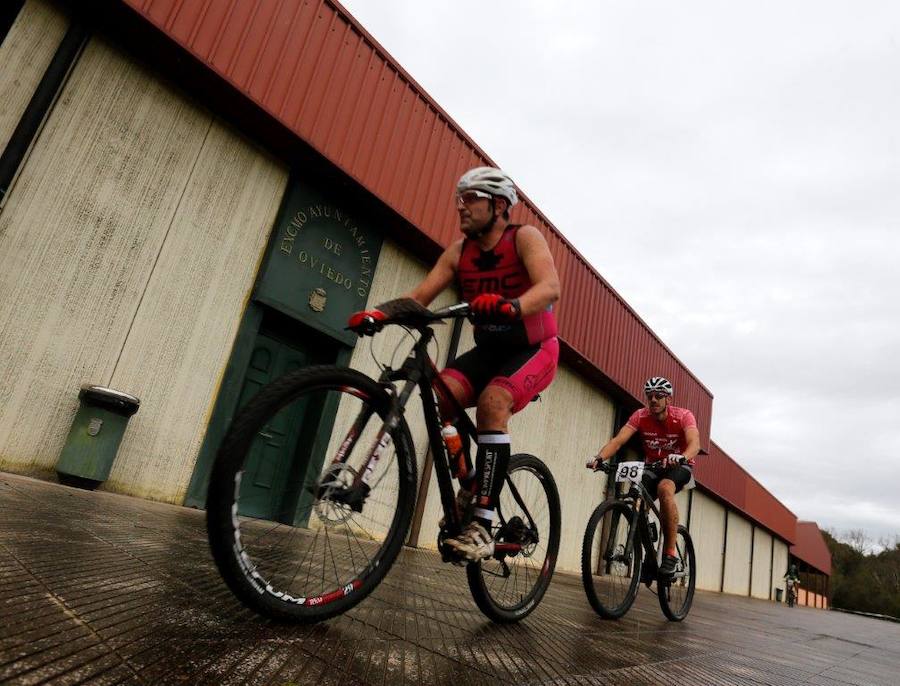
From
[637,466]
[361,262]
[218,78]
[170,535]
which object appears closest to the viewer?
[170,535]

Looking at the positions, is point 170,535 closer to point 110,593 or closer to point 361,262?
point 110,593

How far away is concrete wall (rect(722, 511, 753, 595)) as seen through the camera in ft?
67.3

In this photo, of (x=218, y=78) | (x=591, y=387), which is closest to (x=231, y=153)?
(x=218, y=78)

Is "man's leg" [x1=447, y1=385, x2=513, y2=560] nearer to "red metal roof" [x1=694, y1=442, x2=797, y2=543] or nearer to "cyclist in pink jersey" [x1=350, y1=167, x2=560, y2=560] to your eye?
Answer: "cyclist in pink jersey" [x1=350, y1=167, x2=560, y2=560]

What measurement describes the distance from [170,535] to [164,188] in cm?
364

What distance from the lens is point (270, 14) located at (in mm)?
5523

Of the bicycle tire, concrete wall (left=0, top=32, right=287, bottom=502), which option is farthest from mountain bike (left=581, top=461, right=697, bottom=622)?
concrete wall (left=0, top=32, right=287, bottom=502)

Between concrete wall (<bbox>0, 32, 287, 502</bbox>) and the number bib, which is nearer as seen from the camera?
the number bib

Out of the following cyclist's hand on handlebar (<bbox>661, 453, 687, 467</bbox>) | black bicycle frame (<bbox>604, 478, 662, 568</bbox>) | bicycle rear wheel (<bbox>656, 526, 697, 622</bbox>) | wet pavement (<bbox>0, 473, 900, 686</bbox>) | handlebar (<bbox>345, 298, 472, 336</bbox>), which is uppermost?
Answer: cyclist's hand on handlebar (<bbox>661, 453, 687, 467</bbox>)

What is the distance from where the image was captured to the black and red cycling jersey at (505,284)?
2613 mm

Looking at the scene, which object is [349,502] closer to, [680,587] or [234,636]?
[234,636]

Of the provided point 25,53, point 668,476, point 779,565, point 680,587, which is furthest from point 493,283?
point 779,565

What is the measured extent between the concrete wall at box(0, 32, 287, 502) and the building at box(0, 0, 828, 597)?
15 millimetres

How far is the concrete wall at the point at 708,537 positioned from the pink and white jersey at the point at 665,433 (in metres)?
14.0
